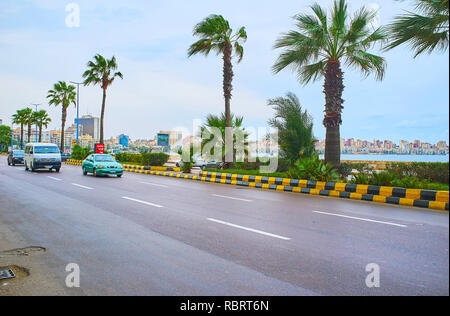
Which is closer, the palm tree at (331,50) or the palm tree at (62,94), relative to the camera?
the palm tree at (331,50)

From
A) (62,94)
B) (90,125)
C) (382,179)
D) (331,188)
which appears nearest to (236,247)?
(382,179)

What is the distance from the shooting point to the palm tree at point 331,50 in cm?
1616

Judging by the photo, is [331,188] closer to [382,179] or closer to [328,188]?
[328,188]

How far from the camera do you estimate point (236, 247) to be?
231 inches

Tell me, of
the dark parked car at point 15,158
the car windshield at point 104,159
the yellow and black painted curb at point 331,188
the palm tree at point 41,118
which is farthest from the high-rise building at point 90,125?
the yellow and black painted curb at point 331,188

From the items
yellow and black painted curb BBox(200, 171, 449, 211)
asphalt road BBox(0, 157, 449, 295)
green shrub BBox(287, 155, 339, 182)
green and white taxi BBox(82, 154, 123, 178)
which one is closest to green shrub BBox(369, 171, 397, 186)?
yellow and black painted curb BBox(200, 171, 449, 211)

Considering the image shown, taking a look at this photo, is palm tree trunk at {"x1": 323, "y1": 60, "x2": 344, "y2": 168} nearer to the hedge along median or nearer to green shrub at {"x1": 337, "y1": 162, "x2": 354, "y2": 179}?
green shrub at {"x1": 337, "y1": 162, "x2": 354, "y2": 179}

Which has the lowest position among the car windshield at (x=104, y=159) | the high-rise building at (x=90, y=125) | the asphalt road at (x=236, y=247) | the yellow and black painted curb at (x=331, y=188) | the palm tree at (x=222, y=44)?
the asphalt road at (x=236, y=247)

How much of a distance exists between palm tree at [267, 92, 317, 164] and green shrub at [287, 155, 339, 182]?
268cm

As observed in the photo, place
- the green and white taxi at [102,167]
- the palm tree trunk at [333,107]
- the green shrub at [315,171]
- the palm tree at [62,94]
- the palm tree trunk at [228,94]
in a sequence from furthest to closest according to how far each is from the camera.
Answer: the palm tree at [62,94] < the palm tree trunk at [228,94] < the green and white taxi at [102,167] < the palm tree trunk at [333,107] < the green shrub at [315,171]

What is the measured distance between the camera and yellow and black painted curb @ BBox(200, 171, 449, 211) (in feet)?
28.8

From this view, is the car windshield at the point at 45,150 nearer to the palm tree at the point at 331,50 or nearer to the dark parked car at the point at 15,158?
the dark parked car at the point at 15,158

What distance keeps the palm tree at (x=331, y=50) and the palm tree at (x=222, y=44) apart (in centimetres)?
728
